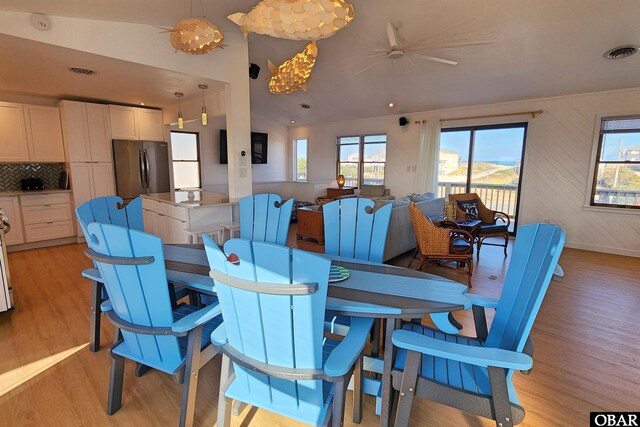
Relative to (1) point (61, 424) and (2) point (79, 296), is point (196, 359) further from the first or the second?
(2) point (79, 296)

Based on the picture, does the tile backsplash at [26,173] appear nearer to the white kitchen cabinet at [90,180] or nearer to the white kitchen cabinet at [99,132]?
the white kitchen cabinet at [90,180]

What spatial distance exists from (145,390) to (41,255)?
4128mm

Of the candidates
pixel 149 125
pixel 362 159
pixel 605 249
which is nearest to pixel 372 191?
pixel 362 159

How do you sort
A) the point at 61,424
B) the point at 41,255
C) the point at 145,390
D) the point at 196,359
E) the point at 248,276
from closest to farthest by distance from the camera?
1. the point at 248,276
2. the point at 196,359
3. the point at 61,424
4. the point at 145,390
5. the point at 41,255

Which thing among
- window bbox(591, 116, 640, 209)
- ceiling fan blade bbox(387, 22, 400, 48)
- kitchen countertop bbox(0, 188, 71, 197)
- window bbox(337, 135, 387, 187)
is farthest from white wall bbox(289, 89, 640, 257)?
kitchen countertop bbox(0, 188, 71, 197)

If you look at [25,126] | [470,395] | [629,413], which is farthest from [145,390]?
[25,126]

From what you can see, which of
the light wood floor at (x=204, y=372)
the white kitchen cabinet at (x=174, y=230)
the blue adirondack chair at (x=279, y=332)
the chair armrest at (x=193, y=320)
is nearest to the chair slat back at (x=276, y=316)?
the blue adirondack chair at (x=279, y=332)

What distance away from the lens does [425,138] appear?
6.61 m

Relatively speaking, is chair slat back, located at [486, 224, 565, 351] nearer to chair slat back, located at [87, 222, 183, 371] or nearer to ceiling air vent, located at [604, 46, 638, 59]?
chair slat back, located at [87, 222, 183, 371]

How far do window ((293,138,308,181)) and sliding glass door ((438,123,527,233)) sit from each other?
4007mm

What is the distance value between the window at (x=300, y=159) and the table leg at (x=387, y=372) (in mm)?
8025

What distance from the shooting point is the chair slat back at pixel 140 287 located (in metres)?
1.29

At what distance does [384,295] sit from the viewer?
1.42 m

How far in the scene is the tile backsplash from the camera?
483cm
